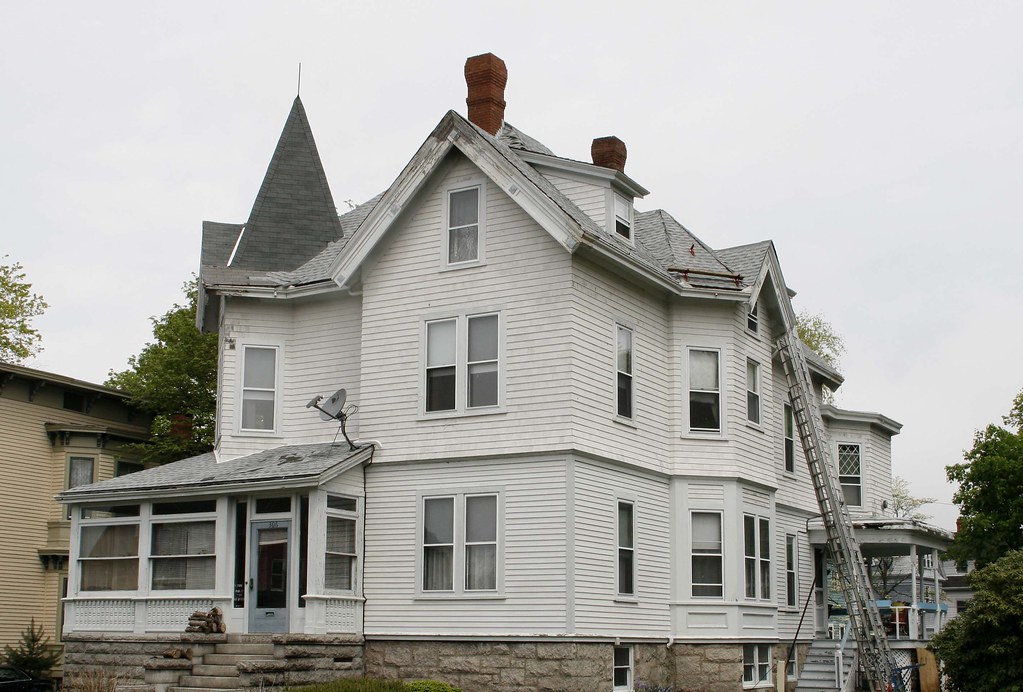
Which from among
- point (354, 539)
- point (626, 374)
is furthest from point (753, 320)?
point (354, 539)

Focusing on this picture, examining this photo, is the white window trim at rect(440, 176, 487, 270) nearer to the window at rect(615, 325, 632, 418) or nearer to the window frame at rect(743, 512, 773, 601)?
the window at rect(615, 325, 632, 418)

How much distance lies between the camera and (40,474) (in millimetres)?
37094

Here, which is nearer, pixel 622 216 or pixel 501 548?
pixel 501 548

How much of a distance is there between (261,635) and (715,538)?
9.27 meters

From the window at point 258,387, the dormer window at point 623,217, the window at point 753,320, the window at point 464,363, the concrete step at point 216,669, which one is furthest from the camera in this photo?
the window at point 753,320

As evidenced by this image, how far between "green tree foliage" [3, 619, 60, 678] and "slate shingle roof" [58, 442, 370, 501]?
9012 millimetres

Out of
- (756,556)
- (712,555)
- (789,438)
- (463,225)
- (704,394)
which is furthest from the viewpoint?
(789,438)

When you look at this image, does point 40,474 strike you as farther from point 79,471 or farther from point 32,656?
point 32,656

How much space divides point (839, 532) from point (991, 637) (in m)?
4.58

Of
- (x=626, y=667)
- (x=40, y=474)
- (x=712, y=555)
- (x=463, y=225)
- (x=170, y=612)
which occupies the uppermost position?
(x=463, y=225)

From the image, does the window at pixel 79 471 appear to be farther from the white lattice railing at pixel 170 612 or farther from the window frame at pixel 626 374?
the window frame at pixel 626 374

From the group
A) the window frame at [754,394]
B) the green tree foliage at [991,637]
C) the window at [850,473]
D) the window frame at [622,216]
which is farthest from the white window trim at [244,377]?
the window at [850,473]

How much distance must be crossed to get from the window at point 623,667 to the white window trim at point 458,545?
2606mm

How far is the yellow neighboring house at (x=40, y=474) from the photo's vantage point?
3581 centimetres
